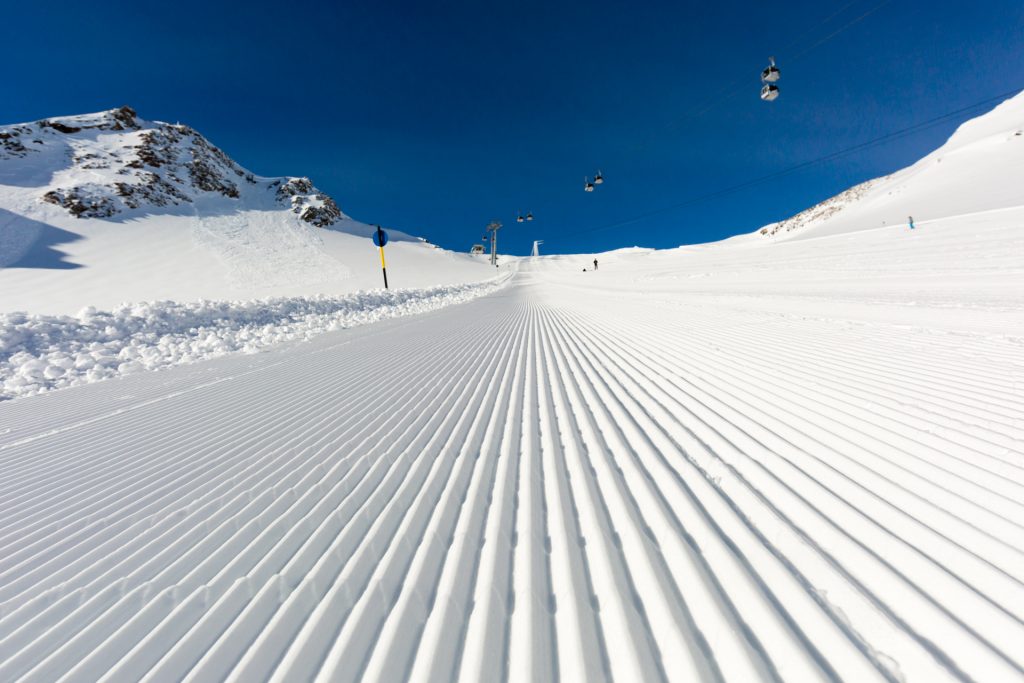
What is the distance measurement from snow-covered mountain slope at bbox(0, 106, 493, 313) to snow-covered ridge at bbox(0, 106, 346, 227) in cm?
16

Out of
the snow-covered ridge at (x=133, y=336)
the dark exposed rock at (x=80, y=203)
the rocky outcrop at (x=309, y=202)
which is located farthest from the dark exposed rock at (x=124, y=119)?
the snow-covered ridge at (x=133, y=336)

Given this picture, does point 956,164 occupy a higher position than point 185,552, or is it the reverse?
point 956,164

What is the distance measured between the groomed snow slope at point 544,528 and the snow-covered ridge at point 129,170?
157 ft

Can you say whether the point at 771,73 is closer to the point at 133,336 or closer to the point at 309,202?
the point at 133,336

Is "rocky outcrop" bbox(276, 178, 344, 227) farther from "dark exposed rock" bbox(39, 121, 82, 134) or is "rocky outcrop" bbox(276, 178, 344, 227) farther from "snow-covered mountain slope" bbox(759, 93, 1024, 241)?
"snow-covered mountain slope" bbox(759, 93, 1024, 241)

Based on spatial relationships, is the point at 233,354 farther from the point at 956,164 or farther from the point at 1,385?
the point at 956,164

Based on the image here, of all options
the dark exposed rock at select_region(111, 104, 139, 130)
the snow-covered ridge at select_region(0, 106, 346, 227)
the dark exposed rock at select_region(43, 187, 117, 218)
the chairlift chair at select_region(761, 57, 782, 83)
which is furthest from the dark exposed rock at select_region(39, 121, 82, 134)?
the chairlift chair at select_region(761, 57, 782, 83)

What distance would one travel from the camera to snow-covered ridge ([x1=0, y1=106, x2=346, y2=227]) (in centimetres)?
3841

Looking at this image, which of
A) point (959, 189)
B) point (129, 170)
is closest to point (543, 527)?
point (959, 189)

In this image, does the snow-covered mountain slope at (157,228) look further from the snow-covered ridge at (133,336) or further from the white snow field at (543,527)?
the white snow field at (543,527)

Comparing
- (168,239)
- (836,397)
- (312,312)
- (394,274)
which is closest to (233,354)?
(312,312)

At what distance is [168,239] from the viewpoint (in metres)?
32.9

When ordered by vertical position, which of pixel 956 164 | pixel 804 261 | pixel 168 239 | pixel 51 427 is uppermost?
pixel 956 164

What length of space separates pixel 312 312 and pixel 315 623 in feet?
47.3
